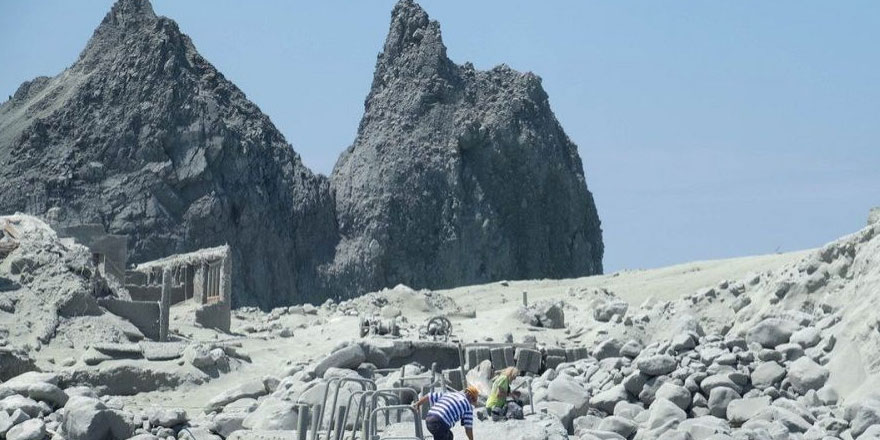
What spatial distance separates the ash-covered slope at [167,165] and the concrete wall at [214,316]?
825 inches

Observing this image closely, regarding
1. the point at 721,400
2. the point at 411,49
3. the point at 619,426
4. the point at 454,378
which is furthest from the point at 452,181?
the point at 619,426

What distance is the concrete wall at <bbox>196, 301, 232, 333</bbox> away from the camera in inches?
1130

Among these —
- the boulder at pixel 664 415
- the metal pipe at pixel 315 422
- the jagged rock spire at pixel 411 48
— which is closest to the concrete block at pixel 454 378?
the boulder at pixel 664 415

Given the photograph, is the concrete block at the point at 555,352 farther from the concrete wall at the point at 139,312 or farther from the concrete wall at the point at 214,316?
the concrete wall at the point at 214,316

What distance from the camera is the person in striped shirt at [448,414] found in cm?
1253

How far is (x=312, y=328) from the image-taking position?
28.9 meters

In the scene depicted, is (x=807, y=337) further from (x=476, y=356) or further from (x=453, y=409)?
(x=453, y=409)

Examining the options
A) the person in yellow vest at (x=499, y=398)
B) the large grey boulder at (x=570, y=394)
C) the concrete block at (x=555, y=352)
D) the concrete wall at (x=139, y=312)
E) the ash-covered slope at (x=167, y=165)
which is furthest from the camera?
the ash-covered slope at (x=167, y=165)

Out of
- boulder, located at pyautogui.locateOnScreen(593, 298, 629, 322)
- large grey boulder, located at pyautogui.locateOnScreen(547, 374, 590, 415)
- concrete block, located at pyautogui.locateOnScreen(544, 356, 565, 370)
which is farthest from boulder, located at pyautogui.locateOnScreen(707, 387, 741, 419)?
boulder, located at pyautogui.locateOnScreen(593, 298, 629, 322)

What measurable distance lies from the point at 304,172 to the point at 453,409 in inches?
1796

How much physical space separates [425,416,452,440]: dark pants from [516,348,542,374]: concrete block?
27.9 feet

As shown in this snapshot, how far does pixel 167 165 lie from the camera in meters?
53.8

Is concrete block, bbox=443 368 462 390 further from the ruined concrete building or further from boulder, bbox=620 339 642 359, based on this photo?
the ruined concrete building

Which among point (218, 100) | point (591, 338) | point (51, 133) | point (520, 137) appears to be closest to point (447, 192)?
point (520, 137)
